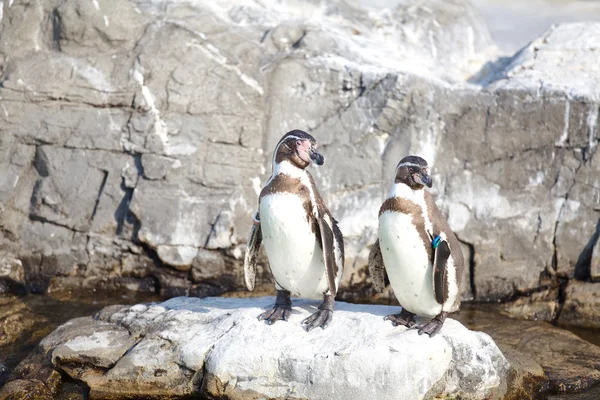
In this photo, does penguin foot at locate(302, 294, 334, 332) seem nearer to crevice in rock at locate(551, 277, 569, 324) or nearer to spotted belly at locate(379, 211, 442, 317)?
spotted belly at locate(379, 211, 442, 317)

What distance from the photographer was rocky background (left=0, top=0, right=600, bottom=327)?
22.2ft

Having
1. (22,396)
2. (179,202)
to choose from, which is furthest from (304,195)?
(179,202)

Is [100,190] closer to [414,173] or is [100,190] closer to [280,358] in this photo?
[280,358]

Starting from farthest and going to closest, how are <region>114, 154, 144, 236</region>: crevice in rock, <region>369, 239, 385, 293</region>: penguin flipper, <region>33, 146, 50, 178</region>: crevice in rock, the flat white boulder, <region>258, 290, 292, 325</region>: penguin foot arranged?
1. <region>33, 146, 50, 178</region>: crevice in rock
2. <region>114, 154, 144, 236</region>: crevice in rock
3. <region>369, 239, 385, 293</region>: penguin flipper
4. <region>258, 290, 292, 325</region>: penguin foot
5. the flat white boulder

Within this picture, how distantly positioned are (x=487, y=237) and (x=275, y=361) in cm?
331

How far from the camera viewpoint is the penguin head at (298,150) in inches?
174

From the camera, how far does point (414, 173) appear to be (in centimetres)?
427

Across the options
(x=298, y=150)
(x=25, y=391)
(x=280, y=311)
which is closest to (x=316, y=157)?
(x=298, y=150)

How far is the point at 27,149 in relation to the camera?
23.2 feet

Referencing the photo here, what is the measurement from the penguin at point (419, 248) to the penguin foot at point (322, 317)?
0.43 m

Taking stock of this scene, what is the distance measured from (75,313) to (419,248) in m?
3.37

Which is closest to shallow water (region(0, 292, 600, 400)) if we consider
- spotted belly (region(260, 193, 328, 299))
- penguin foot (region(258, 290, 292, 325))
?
penguin foot (region(258, 290, 292, 325))

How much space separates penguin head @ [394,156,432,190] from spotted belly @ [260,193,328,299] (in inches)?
26.4

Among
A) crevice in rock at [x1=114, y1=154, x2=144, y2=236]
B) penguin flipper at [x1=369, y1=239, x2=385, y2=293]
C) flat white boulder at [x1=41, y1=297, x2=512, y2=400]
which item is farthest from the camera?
crevice in rock at [x1=114, y1=154, x2=144, y2=236]
